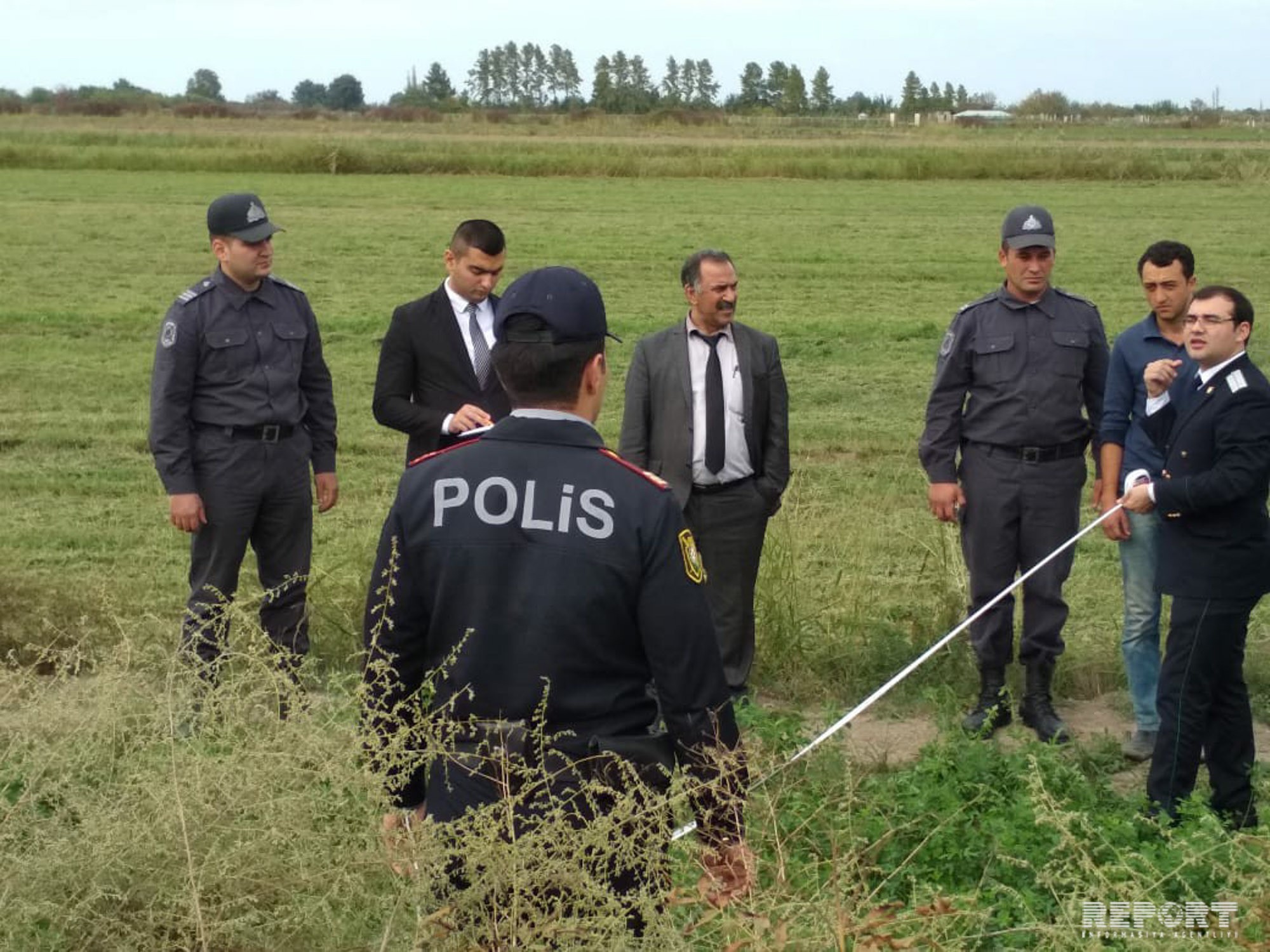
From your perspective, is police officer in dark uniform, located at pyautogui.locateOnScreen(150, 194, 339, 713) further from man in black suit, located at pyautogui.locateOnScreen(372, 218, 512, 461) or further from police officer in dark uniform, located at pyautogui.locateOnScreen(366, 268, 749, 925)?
police officer in dark uniform, located at pyautogui.locateOnScreen(366, 268, 749, 925)

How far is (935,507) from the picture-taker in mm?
6594

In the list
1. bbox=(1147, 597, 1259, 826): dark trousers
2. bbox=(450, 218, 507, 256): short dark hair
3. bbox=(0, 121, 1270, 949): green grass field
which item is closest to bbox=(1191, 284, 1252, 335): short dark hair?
bbox=(1147, 597, 1259, 826): dark trousers

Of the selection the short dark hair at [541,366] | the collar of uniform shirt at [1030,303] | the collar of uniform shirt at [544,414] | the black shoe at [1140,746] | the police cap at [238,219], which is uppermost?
the police cap at [238,219]

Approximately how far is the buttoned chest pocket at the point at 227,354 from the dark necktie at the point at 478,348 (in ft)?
2.87

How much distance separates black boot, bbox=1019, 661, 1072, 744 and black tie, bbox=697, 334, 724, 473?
1518mm

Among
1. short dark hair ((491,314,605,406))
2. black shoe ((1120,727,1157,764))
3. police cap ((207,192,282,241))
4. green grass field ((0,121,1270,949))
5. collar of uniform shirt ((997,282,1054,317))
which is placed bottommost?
black shoe ((1120,727,1157,764))

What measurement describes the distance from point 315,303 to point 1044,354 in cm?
1395

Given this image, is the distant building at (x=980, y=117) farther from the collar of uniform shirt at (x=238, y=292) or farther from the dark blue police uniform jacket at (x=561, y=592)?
the dark blue police uniform jacket at (x=561, y=592)

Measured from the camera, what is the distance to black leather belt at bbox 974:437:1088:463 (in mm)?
6395

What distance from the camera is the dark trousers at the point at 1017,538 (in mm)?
6395

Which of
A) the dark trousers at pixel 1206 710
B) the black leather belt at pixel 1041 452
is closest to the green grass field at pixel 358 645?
the dark trousers at pixel 1206 710

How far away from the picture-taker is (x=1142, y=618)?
246 inches

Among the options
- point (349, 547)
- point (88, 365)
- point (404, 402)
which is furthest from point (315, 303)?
point (404, 402)

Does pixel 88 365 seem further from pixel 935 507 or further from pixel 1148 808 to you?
pixel 1148 808
